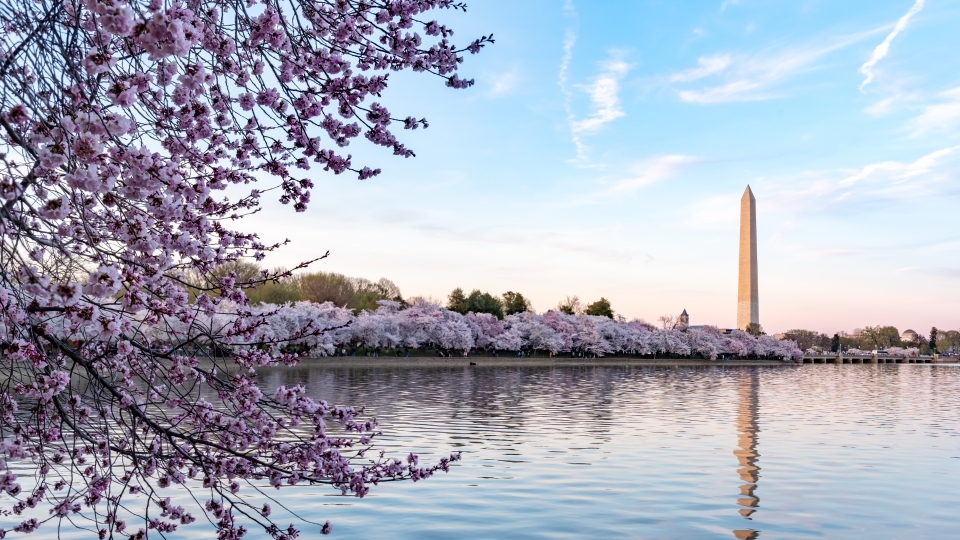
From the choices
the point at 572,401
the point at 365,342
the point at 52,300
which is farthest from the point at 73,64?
the point at 365,342

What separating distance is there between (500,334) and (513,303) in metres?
20.6

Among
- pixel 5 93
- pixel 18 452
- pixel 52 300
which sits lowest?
pixel 18 452

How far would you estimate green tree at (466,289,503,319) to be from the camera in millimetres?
89438

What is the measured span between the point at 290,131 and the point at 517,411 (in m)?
20.1

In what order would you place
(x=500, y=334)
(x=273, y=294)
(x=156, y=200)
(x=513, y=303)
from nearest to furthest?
1. (x=156, y=200)
2. (x=273, y=294)
3. (x=500, y=334)
4. (x=513, y=303)

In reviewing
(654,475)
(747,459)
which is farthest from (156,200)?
(747,459)

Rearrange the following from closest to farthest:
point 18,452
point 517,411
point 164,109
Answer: point 164,109 < point 18,452 < point 517,411

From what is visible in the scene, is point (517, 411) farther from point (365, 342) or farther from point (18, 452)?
point (365, 342)

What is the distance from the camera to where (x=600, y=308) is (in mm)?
107625

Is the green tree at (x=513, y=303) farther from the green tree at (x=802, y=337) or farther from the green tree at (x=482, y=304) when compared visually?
the green tree at (x=802, y=337)

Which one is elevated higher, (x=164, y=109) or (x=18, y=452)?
(x=164, y=109)

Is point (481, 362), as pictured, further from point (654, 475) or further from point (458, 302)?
point (654, 475)

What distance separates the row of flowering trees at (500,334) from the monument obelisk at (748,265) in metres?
6.77

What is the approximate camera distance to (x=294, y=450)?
20.5ft
